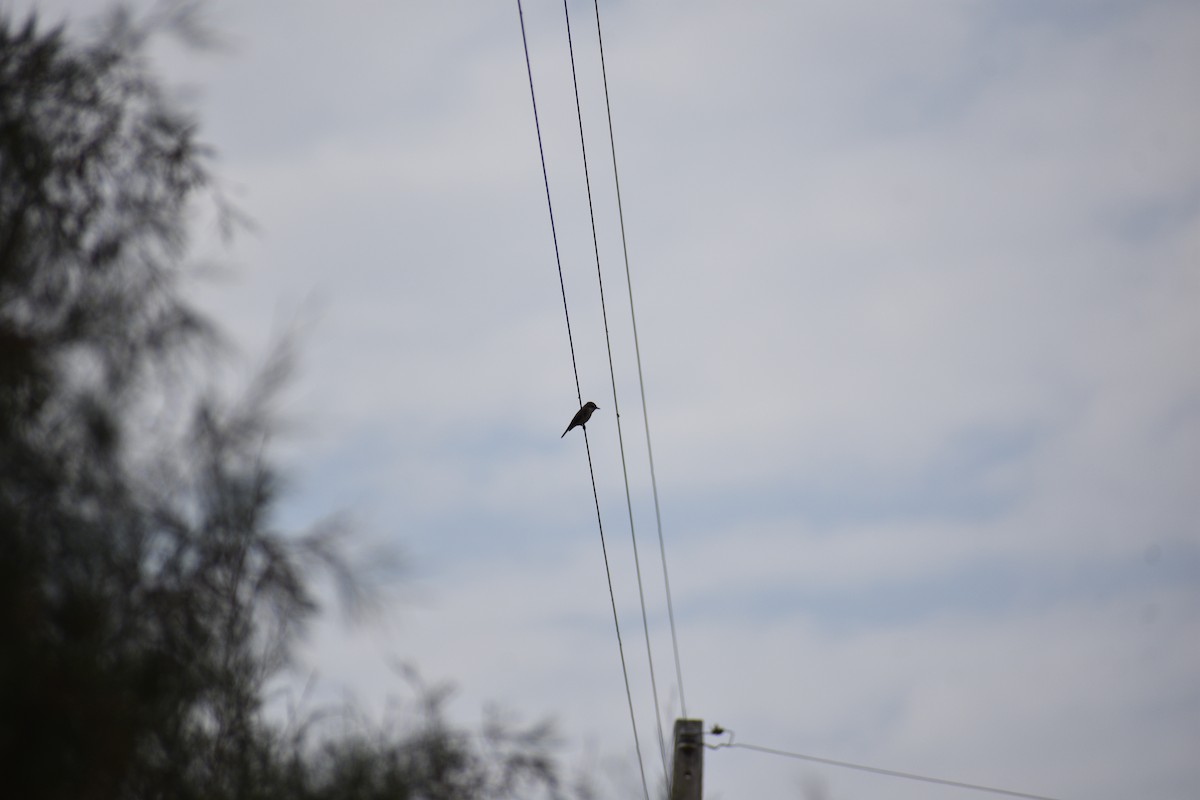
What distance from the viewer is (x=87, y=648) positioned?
595 centimetres

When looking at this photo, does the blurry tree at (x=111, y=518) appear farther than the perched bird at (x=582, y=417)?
No

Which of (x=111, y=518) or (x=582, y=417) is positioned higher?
(x=582, y=417)

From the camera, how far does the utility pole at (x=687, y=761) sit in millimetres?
10383

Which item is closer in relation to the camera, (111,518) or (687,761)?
(111,518)

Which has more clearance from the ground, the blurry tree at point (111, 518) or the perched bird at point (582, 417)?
the perched bird at point (582, 417)

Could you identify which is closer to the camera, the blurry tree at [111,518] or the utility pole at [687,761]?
the blurry tree at [111,518]

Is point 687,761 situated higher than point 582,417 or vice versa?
point 582,417

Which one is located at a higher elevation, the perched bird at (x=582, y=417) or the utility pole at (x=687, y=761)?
the perched bird at (x=582, y=417)

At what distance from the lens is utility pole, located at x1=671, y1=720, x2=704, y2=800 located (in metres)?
10.4

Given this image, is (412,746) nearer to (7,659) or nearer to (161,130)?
(7,659)

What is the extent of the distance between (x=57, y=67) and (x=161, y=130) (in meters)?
0.71

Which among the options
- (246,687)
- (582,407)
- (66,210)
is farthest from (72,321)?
(582,407)

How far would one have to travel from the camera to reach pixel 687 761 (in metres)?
10.6

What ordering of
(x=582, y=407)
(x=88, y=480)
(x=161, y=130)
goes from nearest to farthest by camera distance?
(x=88, y=480) < (x=161, y=130) < (x=582, y=407)
